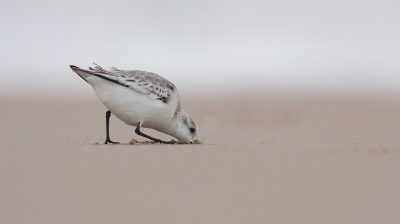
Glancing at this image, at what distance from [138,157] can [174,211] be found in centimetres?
170

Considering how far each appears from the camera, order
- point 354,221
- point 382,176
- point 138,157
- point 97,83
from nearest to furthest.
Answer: point 354,221
point 382,176
point 138,157
point 97,83

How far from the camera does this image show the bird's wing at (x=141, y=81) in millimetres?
6703

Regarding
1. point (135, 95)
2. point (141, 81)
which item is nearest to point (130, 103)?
point (135, 95)

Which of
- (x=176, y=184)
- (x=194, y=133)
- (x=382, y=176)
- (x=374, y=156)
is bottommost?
(x=176, y=184)

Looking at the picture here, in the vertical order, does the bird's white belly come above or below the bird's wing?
below

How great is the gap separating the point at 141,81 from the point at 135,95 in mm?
230

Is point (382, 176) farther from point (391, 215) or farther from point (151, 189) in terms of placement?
point (151, 189)

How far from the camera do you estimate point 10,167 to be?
4.73 meters

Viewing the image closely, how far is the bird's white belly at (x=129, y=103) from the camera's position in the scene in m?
6.75

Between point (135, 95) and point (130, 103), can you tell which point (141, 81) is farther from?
point (130, 103)

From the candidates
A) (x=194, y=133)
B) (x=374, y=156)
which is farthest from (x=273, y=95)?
(x=374, y=156)

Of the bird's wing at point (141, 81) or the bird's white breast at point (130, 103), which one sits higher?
the bird's wing at point (141, 81)

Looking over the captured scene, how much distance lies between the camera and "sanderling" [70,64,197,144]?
22.1ft

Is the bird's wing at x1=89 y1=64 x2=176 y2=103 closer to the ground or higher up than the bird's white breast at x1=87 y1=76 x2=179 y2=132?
higher up
